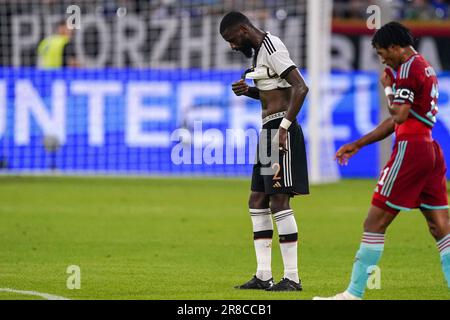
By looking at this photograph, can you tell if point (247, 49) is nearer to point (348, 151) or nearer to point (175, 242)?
point (348, 151)

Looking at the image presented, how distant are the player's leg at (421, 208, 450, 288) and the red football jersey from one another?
642mm

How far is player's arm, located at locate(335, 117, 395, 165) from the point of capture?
26.1 ft

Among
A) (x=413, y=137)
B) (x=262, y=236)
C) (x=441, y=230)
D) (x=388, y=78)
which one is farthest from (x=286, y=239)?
(x=388, y=78)

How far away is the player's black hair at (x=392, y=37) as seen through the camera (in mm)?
7977

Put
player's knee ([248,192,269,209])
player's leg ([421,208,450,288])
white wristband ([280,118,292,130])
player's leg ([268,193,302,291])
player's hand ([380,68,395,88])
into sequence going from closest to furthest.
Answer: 1. player's hand ([380,68,395,88])
2. player's leg ([421,208,450,288])
3. white wristband ([280,118,292,130])
4. player's leg ([268,193,302,291])
5. player's knee ([248,192,269,209])

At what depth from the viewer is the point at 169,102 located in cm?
2095

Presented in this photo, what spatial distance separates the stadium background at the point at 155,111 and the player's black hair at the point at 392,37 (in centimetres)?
613

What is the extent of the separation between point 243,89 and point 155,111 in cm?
1156

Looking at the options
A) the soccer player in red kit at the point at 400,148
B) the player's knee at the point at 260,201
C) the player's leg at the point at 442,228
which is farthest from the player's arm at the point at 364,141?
the player's knee at the point at 260,201

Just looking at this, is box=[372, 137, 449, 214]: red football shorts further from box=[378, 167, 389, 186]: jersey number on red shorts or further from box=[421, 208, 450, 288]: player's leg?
box=[421, 208, 450, 288]: player's leg

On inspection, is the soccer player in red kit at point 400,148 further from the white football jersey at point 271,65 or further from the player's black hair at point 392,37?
the white football jersey at point 271,65

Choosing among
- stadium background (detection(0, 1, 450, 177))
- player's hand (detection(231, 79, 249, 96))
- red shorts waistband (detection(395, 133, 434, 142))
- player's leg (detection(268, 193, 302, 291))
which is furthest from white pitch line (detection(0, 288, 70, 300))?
stadium background (detection(0, 1, 450, 177))

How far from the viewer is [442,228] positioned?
8.32 meters

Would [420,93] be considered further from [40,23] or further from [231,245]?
[40,23]
